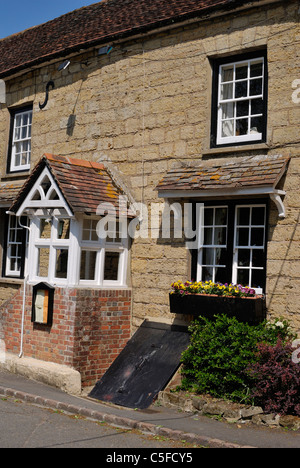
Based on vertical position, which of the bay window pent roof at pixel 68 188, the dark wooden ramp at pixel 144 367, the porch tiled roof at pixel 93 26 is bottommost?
the dark wooden ramp at pixel 144 367

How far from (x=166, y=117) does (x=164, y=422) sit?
5.79 metres

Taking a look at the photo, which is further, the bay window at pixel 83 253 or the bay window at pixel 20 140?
the bay window at pixel 20 140

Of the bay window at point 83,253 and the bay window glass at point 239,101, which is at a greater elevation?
the bay window glass at point 239,101

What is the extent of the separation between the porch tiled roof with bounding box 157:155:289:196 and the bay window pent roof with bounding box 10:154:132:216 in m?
1.31

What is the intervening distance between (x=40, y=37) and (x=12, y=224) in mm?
5316

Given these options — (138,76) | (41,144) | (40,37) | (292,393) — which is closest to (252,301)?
(292,393)

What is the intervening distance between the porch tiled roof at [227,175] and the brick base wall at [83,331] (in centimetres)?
239

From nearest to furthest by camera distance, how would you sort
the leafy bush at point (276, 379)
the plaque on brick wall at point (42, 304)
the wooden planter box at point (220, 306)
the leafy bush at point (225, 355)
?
the leafy bush at point (276, 379)
the leafy bush at point (225, 355)
the wooden planter box at point (220, 306)
the plaque on brick wall at point (42, 304)

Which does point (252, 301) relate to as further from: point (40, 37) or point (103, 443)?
point (40, 37)

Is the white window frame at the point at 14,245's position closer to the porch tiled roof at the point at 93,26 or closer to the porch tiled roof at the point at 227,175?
the porch tiled roof at the point at 93,26

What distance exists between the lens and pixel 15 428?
23.0 ft

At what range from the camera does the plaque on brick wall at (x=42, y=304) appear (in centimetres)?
1037

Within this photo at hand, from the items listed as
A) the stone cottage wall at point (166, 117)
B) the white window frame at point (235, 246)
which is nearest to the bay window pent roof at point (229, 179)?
the stone cottage wall at point (166, 117)

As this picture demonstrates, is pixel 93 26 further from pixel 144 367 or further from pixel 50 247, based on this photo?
pixel 144 367
